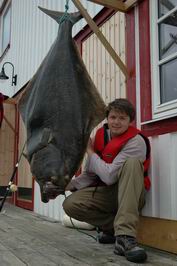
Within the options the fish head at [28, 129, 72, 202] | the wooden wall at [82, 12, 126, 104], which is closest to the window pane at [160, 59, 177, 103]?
the wooden wall at [82, 12, 126, 104]

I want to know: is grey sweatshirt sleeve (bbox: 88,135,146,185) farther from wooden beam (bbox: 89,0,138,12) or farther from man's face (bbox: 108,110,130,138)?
wooden beam (bbox: 89,0,138,12)

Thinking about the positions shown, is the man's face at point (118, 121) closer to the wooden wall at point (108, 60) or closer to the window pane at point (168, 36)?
the window pane at point (168, 36)

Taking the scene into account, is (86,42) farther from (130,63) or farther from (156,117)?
(156,117)

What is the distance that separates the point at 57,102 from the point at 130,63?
1.49m

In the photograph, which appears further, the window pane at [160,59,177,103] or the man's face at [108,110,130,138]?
the window pane at [160,59,177,103]

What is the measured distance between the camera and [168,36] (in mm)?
3035

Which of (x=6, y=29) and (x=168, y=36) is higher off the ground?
(x=6, y=29)

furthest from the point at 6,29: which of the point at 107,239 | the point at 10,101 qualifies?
the point at 107,239

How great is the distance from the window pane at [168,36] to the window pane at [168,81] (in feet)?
0.32

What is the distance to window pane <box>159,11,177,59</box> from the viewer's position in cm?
298

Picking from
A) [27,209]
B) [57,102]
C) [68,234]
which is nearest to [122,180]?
[57,102]

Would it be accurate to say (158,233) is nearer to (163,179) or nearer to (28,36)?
(163,179)

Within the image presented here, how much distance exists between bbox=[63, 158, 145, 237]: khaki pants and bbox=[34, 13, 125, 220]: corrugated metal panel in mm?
1051

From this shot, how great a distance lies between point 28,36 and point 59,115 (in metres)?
5.12
